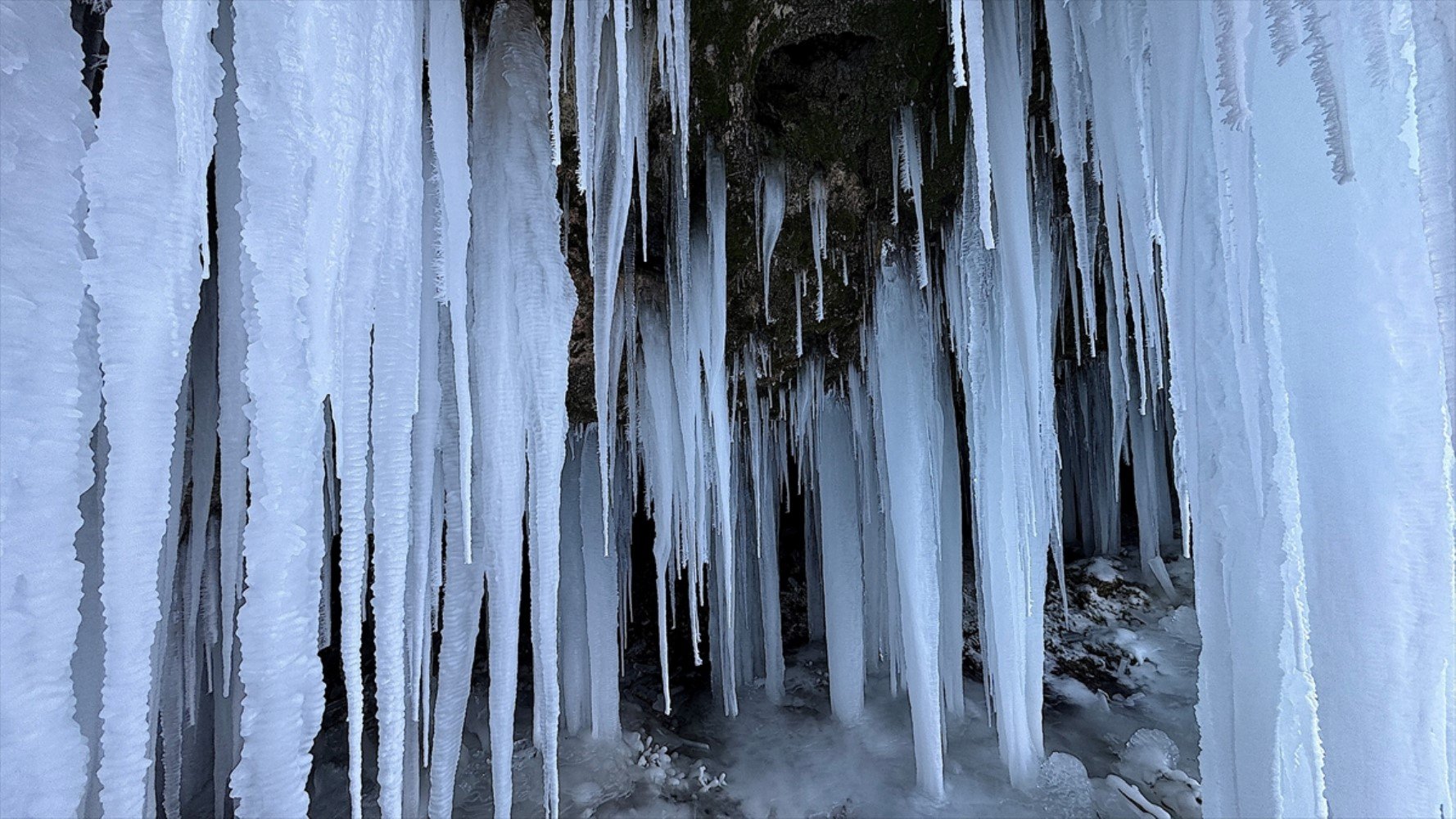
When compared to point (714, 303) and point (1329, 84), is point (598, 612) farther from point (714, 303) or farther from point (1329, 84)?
point (1329, 84)

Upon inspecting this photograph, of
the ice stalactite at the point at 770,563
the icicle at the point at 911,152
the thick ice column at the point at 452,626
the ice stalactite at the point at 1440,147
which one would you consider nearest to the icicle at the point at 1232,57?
the ice stalactite at the point at 1440,147

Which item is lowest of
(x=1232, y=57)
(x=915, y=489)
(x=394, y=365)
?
(x=915, y=489)

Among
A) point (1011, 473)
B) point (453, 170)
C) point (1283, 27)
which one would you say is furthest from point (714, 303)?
point (1283, 27)

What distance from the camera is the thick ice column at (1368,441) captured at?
3.52 ft

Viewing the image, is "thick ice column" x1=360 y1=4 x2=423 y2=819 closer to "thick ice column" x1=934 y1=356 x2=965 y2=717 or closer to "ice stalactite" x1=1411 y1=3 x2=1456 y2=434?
"ice stalactite" x1=1411 y1=3 x2=1456 y2=434

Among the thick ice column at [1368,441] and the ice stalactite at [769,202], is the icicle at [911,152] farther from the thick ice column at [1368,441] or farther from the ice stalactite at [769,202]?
the thick ice column at [1368,441]

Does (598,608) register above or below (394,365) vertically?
below

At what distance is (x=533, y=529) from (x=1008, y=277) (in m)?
1.93

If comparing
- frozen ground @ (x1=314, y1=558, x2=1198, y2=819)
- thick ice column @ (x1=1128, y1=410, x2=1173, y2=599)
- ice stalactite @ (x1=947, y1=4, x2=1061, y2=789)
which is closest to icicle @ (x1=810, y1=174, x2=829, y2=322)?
ice stalactite @ (x1=947, y1=4, x2=1061, y2=789)

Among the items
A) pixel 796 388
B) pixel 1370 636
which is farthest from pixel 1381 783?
pixel 796 388

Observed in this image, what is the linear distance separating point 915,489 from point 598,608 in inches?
98.6

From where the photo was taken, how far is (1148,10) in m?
1.54

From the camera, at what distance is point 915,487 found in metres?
3.84

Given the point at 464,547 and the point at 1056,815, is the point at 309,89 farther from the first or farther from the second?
the point at 1056,815
